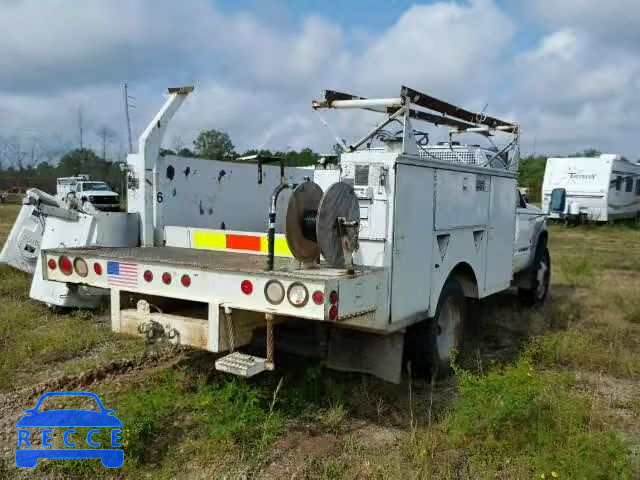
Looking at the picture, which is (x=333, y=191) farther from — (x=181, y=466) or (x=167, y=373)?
(x=167, y=373)

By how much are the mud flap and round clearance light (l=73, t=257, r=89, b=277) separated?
6.04ft

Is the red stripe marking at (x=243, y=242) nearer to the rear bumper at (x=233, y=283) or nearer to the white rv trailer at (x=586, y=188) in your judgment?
the rear bumper at (x=233, y=283)

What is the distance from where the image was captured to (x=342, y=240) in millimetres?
3740

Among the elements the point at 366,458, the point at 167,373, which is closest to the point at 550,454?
the point at 366,458

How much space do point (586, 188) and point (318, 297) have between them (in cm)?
2105

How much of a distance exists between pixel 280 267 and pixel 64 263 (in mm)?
1715

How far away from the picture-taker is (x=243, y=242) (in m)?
4.68

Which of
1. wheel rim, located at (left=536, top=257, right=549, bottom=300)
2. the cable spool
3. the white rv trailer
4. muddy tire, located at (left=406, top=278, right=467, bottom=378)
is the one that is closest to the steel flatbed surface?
the cable spool

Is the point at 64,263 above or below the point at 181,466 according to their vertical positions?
above

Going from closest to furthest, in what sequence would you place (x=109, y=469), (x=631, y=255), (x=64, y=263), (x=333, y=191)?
1. (x=109, y=469)
2. (x=333, y=191)
3. (x=64, y=263)
4. (x=631, y=255)

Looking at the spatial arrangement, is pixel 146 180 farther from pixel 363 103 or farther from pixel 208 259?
pixel 363 103

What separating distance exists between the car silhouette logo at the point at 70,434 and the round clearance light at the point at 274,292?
4.00 ft

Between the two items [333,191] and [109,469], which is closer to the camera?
[109,469]

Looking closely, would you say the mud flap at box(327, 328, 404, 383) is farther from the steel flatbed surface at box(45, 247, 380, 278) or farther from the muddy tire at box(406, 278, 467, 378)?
the steel flatbed surface at box(45, 247, 380, 278)
